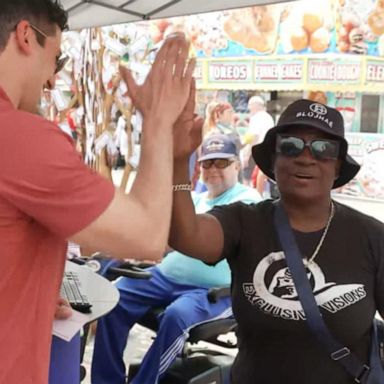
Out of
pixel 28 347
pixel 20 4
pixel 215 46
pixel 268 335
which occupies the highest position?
pixel 215 46

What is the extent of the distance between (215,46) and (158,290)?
860 centimetres

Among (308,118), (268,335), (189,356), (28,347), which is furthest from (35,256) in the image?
(189,356)

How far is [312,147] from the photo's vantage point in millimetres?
1768

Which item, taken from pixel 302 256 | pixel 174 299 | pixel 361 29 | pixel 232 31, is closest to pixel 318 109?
pixel 302 256

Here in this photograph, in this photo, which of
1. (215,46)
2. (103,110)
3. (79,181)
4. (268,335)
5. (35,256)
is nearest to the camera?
(79,181)

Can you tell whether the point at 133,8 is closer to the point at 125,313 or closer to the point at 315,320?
the point at 125,313

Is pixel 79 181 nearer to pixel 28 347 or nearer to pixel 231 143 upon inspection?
pixel 28 347

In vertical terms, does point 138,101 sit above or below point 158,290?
above

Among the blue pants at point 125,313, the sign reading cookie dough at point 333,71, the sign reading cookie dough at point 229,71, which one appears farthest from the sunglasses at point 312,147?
the sign reading cookie dough at point 229,71

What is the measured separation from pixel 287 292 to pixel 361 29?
8969 mm

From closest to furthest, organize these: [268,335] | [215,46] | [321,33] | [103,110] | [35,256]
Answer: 1. [35,256]
2. [268,335]
3. [103,110]
4. [321,33]
5. [215,46]

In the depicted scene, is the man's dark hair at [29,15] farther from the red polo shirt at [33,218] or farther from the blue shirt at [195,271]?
the blue shirt at [195,271]

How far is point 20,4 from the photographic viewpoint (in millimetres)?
1171

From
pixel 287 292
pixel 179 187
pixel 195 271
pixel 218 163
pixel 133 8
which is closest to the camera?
pixel 179 187
